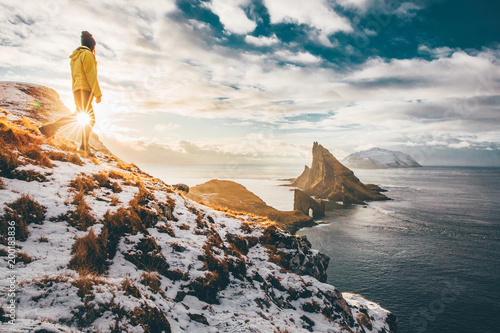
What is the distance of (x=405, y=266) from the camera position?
39.9 m

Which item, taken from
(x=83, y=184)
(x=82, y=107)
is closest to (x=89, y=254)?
(x=83, y=184)

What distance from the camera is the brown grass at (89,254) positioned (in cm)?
600

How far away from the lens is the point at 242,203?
82.2 metres

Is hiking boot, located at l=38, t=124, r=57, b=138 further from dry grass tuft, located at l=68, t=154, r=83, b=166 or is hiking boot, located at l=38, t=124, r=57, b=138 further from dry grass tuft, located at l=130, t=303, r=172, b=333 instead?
dry grass tuft, located at l=130, t=303, r=172, b=333

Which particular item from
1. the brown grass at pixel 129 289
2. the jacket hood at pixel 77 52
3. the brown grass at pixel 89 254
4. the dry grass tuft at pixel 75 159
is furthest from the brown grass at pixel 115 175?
the brown grass at pixel 129 289

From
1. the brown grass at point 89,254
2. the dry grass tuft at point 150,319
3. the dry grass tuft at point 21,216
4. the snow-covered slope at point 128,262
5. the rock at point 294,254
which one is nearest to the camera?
the snow-covered slope at point 128,262

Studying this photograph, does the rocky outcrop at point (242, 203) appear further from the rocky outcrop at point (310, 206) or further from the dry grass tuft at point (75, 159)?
the dry grass tuft at point (75, 159)

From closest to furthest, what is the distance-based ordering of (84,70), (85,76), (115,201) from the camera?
(84,70) → (85,76) → (115,201)

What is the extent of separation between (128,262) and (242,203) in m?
75.7

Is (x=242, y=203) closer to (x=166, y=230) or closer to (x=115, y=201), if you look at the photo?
(x=166, y=230)

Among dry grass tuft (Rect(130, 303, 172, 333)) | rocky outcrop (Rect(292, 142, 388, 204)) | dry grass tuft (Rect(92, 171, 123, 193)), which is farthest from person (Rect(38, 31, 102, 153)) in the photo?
rocky outcrop (Rect(292, 142, 388, 204))

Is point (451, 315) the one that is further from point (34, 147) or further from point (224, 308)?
point (34, 147)

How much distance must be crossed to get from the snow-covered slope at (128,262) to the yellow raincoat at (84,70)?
134 inches

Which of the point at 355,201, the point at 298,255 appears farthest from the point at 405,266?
the point at 355,201
